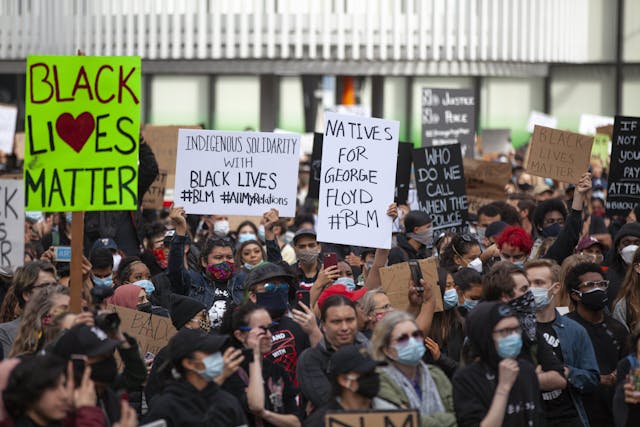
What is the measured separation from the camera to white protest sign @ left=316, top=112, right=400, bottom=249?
10648 millimetres

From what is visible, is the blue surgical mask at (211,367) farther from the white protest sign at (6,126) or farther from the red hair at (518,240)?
the white protest sign at (6,126)

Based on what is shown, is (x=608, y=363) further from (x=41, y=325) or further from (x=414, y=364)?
(x=41, y=325)

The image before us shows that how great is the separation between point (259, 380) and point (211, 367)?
500mm

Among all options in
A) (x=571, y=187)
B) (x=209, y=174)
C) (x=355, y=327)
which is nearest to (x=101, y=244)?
(x=209, y=174)

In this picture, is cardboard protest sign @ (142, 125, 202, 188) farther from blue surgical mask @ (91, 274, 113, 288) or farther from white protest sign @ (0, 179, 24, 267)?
blue surgical mask @ (91, 274, 113, 288)

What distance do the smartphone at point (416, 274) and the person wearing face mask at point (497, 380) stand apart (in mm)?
1737

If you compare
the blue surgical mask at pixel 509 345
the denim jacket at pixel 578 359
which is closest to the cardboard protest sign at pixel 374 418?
the blue surgical mask at pixel 509 345

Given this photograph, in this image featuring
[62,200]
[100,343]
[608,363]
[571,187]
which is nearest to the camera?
[100,343]

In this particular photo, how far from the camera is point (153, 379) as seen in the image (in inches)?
309

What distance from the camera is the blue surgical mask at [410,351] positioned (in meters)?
6.87

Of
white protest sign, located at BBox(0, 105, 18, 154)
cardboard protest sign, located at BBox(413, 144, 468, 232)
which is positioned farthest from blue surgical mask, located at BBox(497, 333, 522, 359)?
white protest sign, located at BBox(0, 105, 18, 154)

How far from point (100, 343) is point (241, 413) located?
2.78ft

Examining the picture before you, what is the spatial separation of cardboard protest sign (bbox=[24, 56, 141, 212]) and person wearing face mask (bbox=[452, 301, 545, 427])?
231 cm

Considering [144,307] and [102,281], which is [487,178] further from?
[144,307]
